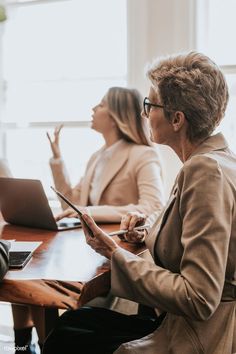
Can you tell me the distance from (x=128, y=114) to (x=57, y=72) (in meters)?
1.34

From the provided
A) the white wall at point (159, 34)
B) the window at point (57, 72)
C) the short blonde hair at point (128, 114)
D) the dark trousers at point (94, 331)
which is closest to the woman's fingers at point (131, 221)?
the dark trousers at point (94, 331)

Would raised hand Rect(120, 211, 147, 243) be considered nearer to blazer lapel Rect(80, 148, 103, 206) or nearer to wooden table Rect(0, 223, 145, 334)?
wooden table Rect(0, 223, 145, 334)

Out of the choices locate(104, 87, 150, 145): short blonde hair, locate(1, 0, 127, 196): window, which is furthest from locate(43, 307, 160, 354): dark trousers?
locate(1, 0, 127, 196): window

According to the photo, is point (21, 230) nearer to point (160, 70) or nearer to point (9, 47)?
point (160, 70)

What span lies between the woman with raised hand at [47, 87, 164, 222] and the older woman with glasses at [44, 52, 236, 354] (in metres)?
0.82

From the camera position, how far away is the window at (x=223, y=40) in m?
3.05

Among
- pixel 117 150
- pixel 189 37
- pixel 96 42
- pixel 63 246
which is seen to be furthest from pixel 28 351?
pixel 96 42

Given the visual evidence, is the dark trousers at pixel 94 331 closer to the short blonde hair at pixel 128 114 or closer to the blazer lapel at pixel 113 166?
the blazer lapel at pixel 113 166

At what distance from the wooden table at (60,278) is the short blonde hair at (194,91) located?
1.54 ft

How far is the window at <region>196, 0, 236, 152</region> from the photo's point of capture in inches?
120

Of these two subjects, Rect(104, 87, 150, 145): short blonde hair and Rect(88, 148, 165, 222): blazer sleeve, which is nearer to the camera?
Rect(88, 148, 165, 222): blazer sleeve

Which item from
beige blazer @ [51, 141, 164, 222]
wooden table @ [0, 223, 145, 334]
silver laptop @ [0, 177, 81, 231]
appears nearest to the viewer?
wooden table @ [0, 223, 145, 334]

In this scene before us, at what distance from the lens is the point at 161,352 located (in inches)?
50.1

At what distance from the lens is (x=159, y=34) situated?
10.1ft
